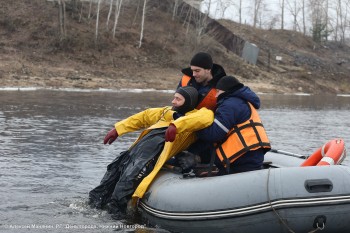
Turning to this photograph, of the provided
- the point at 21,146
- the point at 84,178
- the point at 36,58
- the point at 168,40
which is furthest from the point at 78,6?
the point at 84,178

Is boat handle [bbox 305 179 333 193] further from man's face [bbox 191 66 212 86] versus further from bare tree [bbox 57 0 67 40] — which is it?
bare tree [bbox 57 0 67 40]

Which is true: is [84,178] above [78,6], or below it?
below

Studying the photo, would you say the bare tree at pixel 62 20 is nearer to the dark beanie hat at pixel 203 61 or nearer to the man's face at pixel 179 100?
the dark beanie hat at pixel 203 61

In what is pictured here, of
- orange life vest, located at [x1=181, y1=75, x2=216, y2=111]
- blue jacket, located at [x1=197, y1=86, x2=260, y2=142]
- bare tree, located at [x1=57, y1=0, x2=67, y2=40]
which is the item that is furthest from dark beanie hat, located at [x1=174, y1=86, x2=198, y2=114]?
bare tree, located at [x1=57, y1=0, x2=67, y2=40]

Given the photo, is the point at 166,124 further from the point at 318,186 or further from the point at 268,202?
the point at 318,186

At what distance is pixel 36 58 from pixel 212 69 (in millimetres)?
25508

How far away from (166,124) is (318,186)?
7.53ft

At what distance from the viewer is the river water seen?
7180 mm

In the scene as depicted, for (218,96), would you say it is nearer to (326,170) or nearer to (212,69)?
(212,69)

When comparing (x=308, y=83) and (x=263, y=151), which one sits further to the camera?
(x=308, y=83)

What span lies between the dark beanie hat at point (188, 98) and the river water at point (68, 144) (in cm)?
143

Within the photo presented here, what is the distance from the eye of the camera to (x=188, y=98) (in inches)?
276

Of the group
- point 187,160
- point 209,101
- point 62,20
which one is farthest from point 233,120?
point 62,20

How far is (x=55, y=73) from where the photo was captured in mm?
29594
